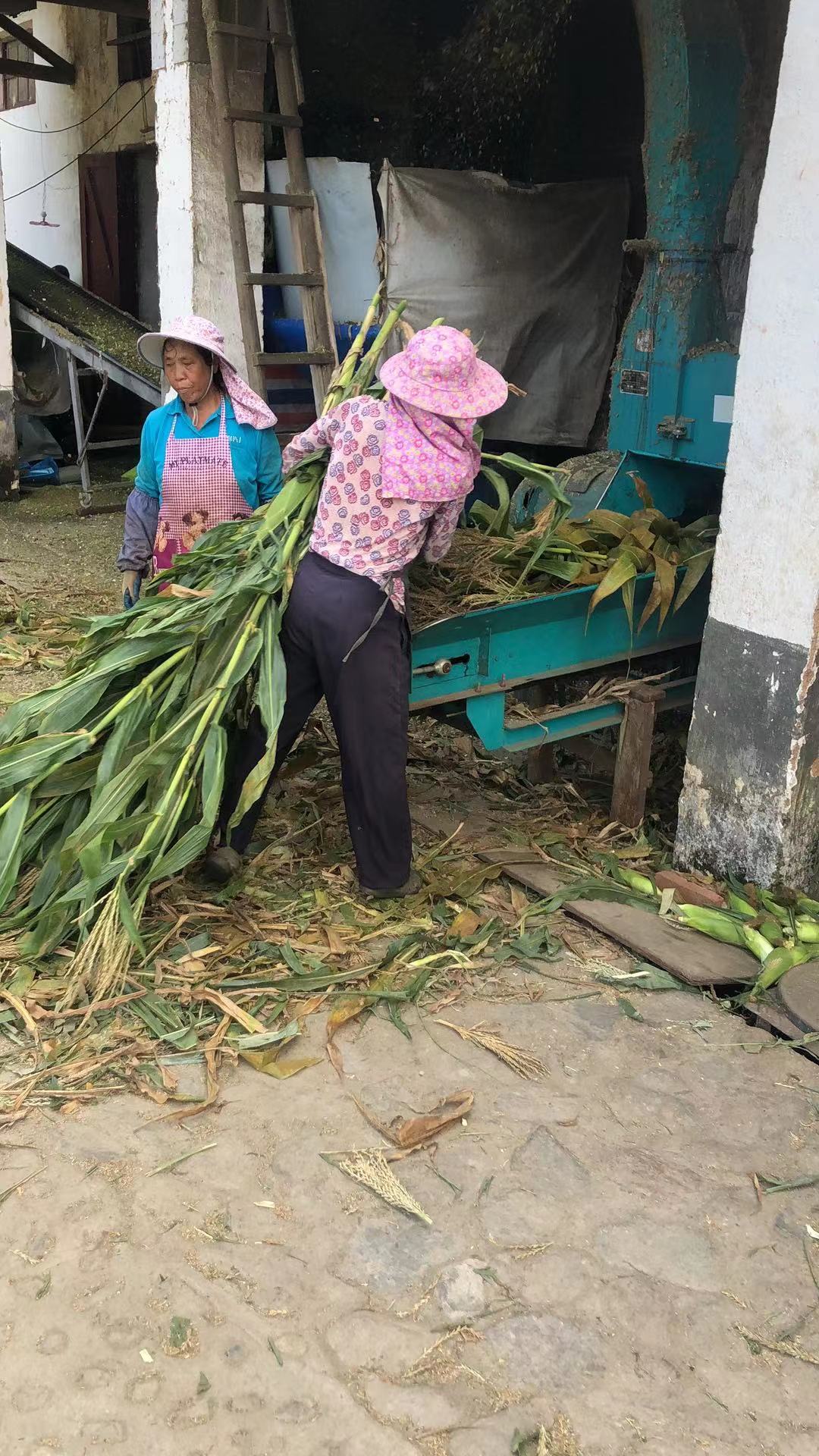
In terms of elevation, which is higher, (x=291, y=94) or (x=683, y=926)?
(x=291, y=94)

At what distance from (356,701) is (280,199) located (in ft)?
13.3

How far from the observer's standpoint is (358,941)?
3.48m

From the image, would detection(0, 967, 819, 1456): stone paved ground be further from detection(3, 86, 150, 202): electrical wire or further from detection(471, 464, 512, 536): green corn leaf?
detection(3, 86, 150, 202): electrical wire

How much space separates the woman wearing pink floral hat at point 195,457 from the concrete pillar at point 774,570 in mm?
1522

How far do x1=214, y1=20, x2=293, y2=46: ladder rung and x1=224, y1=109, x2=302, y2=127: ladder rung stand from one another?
34 centimetres

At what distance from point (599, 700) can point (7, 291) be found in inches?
291

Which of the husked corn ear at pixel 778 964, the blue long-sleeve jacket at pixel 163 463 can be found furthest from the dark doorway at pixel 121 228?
the husked corn ear at pixel 778 964

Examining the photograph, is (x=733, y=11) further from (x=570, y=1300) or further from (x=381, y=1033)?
(x=570, y=1300)

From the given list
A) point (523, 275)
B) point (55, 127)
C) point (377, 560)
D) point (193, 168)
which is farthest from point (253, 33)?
point (55, 127)

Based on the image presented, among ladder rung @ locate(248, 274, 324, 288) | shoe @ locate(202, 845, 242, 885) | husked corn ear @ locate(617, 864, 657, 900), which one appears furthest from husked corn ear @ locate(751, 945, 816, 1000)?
ladder rung @ locate(248, 274, 324, 288)

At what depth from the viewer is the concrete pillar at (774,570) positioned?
3.23 metres

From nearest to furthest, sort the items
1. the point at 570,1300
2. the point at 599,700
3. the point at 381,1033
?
the point at 570,1300, the point at 381,1033, the point at 599,700

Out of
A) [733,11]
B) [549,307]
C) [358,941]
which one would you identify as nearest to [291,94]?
[549,307]

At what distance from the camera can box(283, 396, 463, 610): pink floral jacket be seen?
10.8 ft
